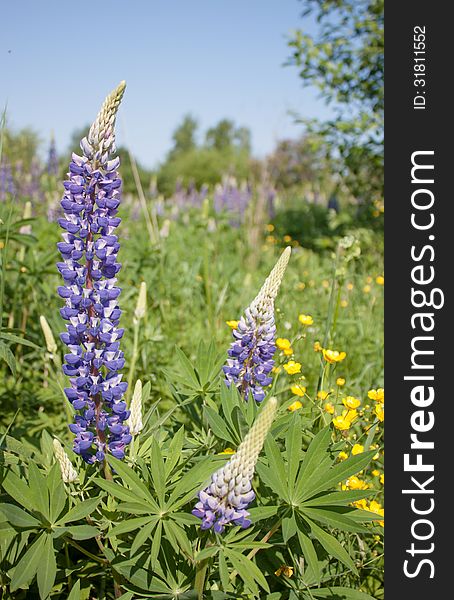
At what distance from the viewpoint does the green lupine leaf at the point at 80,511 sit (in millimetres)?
1309

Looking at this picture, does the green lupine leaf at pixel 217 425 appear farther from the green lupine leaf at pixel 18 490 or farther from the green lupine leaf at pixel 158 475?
the green lupine leaf at pixel 18 490

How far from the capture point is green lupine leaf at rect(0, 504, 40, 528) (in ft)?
4.18

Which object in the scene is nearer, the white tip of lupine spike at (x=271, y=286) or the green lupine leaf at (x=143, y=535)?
the green lupine leaf at (x=143, y=535)

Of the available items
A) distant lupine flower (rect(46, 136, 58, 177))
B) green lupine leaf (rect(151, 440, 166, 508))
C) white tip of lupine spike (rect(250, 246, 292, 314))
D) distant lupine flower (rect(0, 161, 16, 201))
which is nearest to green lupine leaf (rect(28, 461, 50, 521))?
green lupine leaf (rect(151, 440, 166, 508))

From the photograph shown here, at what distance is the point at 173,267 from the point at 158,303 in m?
0.91

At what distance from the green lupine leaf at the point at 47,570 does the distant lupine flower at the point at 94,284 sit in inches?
9.9

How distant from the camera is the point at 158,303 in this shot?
11.5 ft

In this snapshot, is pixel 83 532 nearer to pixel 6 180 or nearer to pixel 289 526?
pixel 289 526

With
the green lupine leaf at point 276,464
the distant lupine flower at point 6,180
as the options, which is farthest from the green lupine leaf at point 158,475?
the distant lupine flower at point 6,180

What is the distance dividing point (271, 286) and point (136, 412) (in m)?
0.49

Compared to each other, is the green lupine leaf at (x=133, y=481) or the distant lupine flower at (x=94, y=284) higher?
the distant lupine flower at (x=94, y=284)

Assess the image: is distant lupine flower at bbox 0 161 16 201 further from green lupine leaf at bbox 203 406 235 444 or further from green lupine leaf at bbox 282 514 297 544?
green lupine leaf at bbox 282 514 297 544

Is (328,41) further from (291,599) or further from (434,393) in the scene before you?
(291,599)

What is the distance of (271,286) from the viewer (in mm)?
1534
